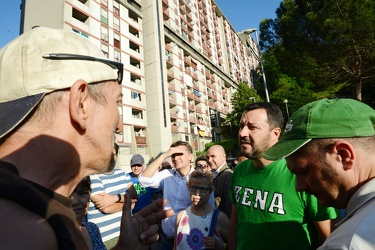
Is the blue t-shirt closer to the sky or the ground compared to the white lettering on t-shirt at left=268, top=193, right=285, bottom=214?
closer to the ground

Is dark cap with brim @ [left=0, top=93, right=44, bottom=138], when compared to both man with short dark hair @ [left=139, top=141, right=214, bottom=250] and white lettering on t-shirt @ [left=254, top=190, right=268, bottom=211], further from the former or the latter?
man with short dark hair @ [left=139, top=141, right=214, bottom=250]

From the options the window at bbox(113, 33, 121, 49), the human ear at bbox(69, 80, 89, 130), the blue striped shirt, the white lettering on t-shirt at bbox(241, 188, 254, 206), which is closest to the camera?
the human ear at bbox(69, 80, 89, 130)

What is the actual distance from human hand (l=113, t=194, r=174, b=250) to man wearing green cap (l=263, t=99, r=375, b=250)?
90 centimetres

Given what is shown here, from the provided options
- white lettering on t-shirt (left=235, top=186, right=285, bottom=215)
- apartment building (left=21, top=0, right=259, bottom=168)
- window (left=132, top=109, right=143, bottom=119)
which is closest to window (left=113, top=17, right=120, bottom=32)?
apartment building (left=21, top=0, right=259, bottom=168)

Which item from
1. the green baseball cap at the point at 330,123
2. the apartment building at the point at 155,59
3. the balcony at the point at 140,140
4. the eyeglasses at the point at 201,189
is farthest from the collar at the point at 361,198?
the balcony at the point at 140,140

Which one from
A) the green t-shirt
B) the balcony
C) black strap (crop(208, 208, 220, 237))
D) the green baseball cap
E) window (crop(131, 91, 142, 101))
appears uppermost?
window (crop(131, 91, 142, 101))

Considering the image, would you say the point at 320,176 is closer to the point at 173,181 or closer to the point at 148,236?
the point at 148,236

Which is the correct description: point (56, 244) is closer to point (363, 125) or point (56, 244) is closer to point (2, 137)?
point (2, 137)

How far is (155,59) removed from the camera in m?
29.9

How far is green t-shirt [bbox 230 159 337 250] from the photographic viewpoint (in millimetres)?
2082

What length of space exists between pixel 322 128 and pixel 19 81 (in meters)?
1.57

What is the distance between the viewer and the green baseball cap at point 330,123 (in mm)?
1414

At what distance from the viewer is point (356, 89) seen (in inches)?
627

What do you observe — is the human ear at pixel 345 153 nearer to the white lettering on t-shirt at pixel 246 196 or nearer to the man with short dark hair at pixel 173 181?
the white lettering on t-shirt at pixel 246 196
